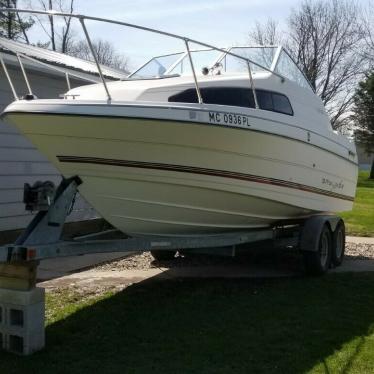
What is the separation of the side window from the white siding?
399 cm

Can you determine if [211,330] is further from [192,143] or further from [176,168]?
[192,143]

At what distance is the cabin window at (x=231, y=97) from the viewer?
613 centimetres

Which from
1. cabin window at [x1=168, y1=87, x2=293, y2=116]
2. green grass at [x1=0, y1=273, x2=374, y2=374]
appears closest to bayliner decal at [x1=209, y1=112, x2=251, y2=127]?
cabin window at [x1=168, y1=87, x2=293, y2=116]

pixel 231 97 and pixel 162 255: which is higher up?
pixel 231 97

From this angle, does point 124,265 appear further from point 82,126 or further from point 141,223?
point 82,126

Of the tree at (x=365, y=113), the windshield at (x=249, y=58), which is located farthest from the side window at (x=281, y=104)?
the tree at (x=365, y=113)

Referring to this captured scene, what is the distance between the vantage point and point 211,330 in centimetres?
542

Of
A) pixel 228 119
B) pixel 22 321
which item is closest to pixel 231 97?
pixel 228 119

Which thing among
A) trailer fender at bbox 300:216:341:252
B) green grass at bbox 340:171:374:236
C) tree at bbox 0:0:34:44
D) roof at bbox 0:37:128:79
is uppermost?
tree at bbox 0:0:34:44

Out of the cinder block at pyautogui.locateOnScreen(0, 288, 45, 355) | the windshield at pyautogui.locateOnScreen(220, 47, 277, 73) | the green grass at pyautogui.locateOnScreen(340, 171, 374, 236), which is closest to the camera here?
the cinder block at pyautogui.locateOnScreen(0, 288, 45, 355)

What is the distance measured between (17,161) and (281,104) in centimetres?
443

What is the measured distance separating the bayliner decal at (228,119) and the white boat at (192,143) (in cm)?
1

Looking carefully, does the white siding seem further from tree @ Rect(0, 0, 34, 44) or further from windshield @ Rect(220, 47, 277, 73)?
tree @ Rect(0, 0, 34, 44)

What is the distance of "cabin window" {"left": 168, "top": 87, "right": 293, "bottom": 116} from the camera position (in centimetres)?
Answer: 613
